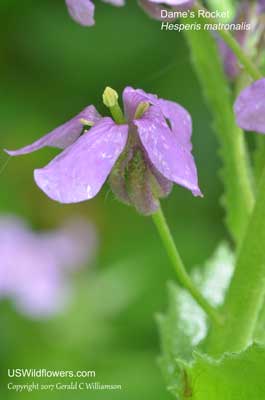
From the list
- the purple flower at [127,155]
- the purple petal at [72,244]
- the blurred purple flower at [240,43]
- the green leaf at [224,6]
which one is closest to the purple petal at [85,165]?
the purple flower at [127,155]

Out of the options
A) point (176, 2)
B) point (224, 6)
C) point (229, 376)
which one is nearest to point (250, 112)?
point (176, 2)

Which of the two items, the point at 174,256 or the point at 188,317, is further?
the point at 188,317

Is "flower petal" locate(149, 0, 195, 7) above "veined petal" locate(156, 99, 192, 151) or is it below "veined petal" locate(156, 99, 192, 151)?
above

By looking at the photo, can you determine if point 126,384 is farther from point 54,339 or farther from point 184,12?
point 184,12

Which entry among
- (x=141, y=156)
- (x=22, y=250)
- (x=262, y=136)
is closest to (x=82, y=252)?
(x=22, y=250)

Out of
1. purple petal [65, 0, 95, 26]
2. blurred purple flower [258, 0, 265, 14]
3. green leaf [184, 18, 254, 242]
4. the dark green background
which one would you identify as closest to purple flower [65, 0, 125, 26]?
purple petal [65, 0, 95, 26]

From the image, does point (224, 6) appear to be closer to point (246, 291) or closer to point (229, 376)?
point (246, 291)

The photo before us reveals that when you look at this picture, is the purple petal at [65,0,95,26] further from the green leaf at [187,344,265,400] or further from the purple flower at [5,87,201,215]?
the green leaf at [187,344,265,400]

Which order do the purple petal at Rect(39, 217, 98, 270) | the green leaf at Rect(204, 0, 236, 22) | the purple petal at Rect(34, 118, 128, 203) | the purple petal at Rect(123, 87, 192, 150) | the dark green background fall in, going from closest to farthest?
the purple petal at Rect(34, 118, 128, 203) → the purple petal at Rect(123, 87, 192, 150) → the green leaf at Rect(204, 0, 236, 22) → the dark green background → the purple petal at Rect(39, 217, 98, 270)
